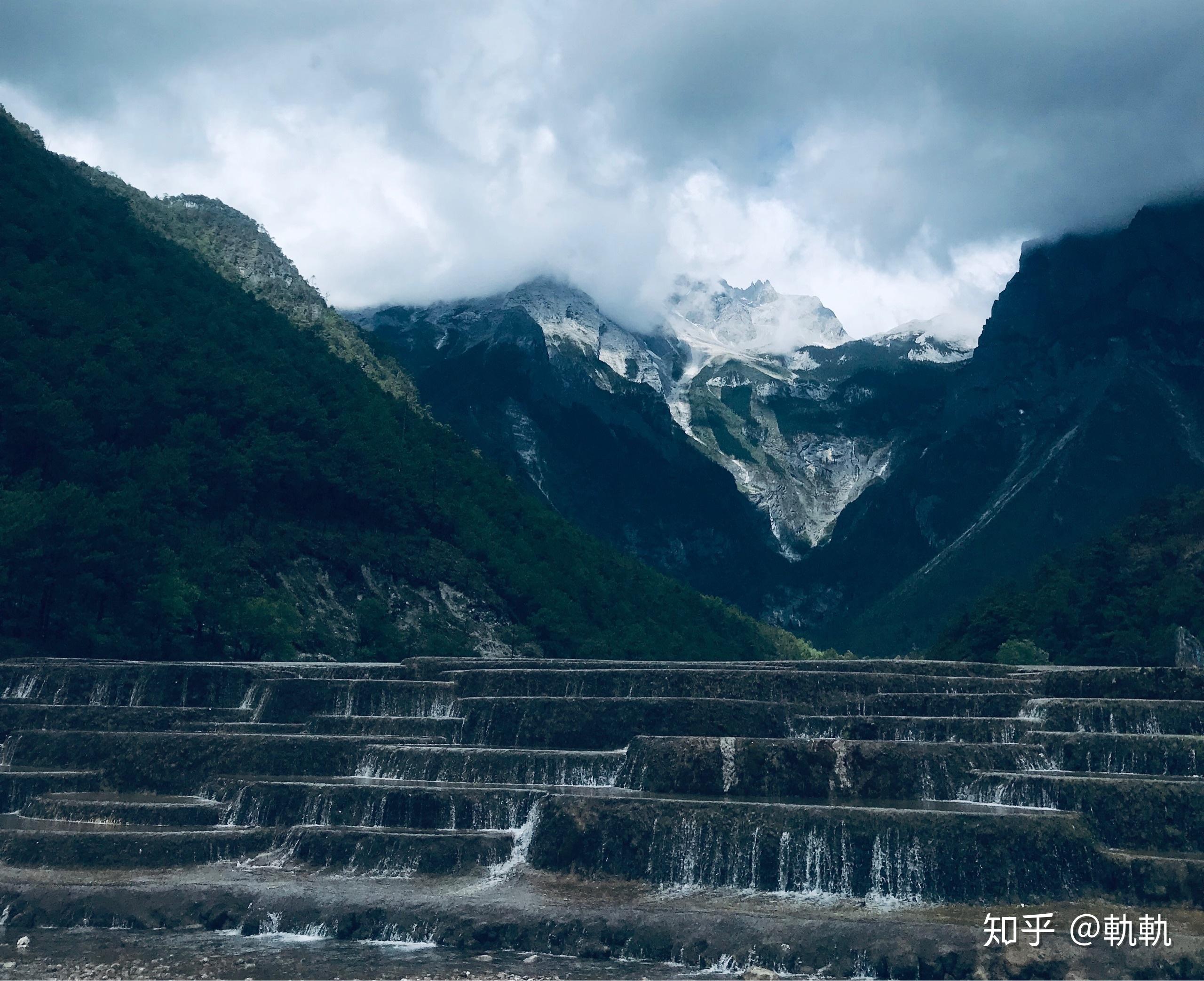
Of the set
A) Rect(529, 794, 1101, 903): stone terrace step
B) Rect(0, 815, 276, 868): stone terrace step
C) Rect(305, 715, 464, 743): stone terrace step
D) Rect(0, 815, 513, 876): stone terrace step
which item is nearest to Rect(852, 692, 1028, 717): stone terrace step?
Rect(529, 794, 1101, 903): stone terrace step

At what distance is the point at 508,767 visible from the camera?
34594mm

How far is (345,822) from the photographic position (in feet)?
106

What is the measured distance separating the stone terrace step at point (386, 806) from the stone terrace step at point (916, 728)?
31.0ft

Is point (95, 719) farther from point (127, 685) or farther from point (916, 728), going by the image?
point (916, 728)

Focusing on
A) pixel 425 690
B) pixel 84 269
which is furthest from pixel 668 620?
pixel 425 690

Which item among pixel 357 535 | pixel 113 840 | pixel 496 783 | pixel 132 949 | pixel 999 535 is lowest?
pixel 132 949

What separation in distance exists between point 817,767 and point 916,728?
17.6 ft

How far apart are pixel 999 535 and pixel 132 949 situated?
178 m

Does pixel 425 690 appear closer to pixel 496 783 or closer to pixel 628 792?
pixel 496 783

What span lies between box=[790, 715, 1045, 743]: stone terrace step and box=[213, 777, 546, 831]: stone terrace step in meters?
9.44

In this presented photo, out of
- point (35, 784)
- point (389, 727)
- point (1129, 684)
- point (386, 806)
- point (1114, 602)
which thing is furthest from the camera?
point (1114, 602)

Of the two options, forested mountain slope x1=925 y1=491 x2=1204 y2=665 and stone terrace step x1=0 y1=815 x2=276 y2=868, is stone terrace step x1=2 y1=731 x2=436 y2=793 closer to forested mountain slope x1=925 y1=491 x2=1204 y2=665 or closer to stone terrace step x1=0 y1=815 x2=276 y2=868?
stone terrace step x1=0 y1=815 x2=276 y2=868

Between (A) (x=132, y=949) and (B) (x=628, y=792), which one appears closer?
(A) (x=132, y=949)

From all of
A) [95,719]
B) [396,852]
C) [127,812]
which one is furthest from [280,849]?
[95,719]
